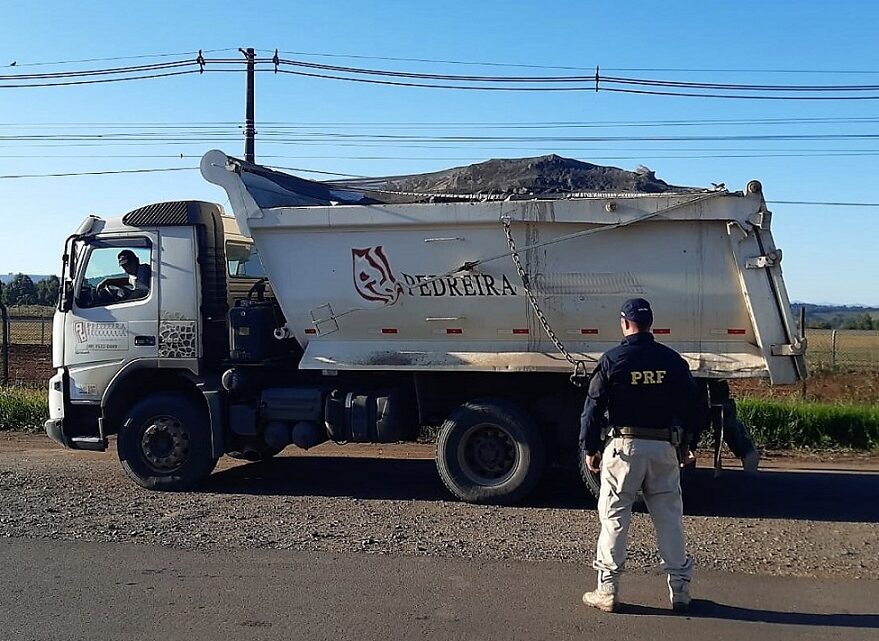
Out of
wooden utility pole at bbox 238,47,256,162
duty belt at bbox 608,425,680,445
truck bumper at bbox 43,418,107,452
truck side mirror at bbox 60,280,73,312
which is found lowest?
truck bumper at bbox 43,418,107,452

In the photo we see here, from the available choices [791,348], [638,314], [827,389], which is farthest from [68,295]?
[827,389]

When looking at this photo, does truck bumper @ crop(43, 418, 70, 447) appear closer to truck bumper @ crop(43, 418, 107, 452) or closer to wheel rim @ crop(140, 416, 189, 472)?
truck bumper @ crop(43, 418, 107, 452)

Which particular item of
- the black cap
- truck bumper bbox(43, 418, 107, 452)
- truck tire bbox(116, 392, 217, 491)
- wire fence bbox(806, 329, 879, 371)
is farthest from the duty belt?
wire fence bbox(806, 329, 879, 371)

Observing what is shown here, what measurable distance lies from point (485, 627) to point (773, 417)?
322 inches

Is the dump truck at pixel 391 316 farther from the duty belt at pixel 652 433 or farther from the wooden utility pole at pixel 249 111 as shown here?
the wooden utility pole at pixel 249 111

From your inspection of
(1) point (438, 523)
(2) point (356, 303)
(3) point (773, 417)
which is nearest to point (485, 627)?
(1) point (438, 523)

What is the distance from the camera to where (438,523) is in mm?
8211

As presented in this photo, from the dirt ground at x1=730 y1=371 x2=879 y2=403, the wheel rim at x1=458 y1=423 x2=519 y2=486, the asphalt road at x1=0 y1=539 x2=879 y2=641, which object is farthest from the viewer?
the dirt ground at x1=730 y1=371 x2=879 y2=403

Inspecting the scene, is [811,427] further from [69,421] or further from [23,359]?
[23,359]

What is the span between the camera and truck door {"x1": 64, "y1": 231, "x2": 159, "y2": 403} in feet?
32.5

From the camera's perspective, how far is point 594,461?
19.6ft

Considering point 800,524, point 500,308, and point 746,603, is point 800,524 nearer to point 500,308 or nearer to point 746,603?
point 746,603

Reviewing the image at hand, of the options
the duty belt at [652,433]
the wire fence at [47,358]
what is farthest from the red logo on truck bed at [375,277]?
the wire fence at [47,358]

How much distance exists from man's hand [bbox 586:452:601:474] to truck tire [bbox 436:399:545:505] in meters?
2.90
